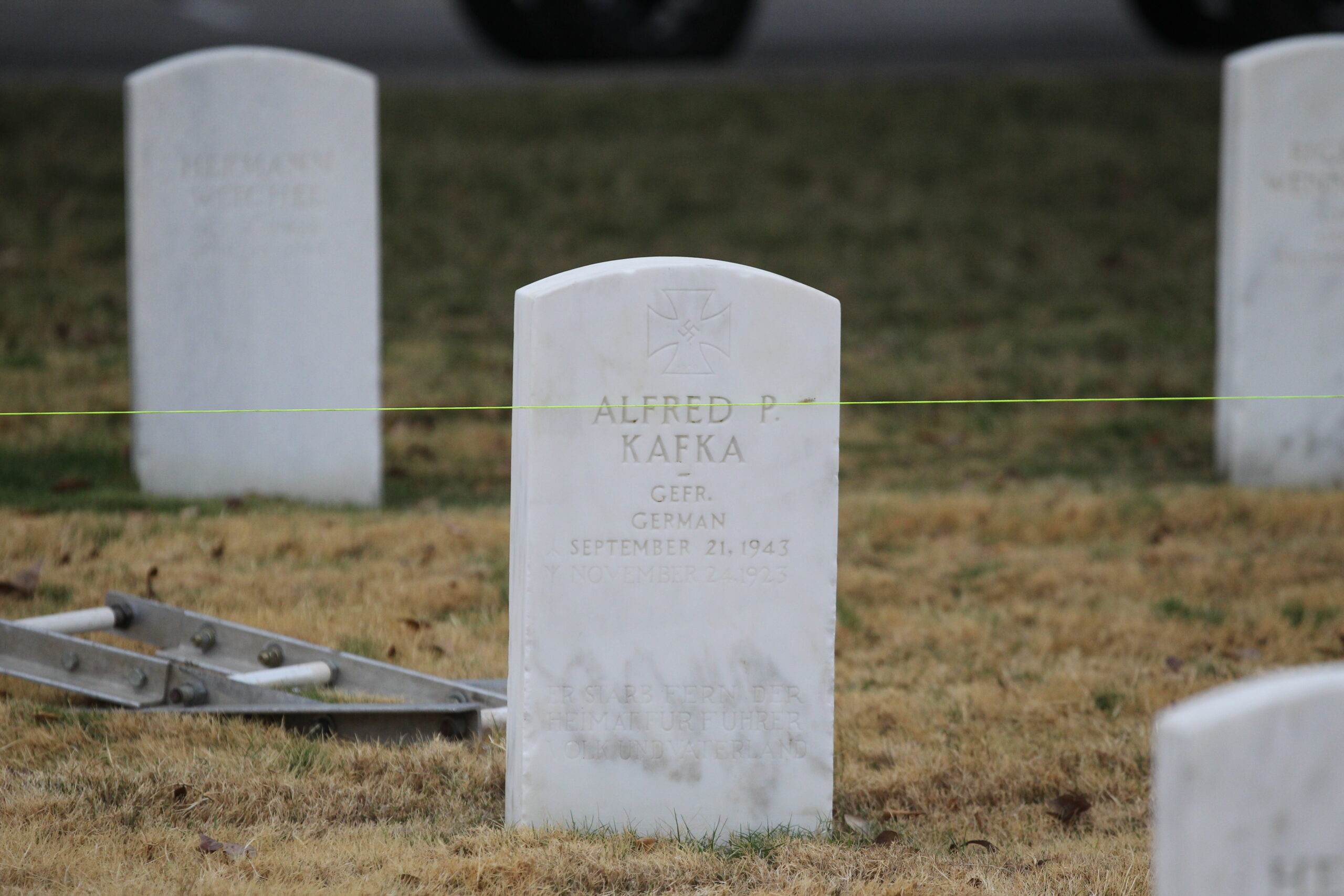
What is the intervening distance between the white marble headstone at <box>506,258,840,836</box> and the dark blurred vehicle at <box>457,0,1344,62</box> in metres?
10.8

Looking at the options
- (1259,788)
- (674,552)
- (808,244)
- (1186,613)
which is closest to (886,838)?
(674,552)

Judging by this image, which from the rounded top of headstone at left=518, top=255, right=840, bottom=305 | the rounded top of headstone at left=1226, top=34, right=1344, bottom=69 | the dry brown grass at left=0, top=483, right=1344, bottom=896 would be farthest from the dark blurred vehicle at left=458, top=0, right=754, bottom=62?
the rounded top of headstone at left=518, top=255, right=840, bottom=305

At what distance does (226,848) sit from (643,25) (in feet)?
38.8

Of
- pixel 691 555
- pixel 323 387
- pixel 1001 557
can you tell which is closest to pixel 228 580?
pixel 323 387

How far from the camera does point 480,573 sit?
5.83 metres

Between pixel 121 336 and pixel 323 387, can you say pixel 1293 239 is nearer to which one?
pixel 323 387

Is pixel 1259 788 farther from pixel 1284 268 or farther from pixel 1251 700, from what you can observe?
pixel 1284 268

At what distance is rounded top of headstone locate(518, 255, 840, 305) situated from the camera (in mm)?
3678

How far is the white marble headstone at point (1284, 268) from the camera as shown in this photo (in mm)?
7531

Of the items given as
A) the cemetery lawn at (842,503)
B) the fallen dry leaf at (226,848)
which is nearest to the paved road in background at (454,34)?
the cemetery lawn at (842,503)

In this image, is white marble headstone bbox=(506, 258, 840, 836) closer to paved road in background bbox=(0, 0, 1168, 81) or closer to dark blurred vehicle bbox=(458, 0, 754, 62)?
paved road in background bbox=(0, 0, 1168, 81)

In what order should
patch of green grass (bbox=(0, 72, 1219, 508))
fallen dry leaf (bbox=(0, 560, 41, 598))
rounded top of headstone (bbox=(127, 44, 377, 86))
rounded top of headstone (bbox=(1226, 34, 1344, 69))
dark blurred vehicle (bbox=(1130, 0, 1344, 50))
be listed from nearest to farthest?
fallen dry leaf (bbox=(0, 560, 41, 598)) → rounded top of headstone (bbox=(127, 44, 377, 86)) → rounded top of headstone (bbox=(1226, 34, 1344, 69)) → patch of green grass (bbox=(0, 72, 1219, 508)) → dark blurred vehicle (bbox=(1130, 0, 1344, 50))

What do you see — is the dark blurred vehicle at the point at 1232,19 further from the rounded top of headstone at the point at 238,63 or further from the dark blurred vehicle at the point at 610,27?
the rounded top of headstone at the point at 238,63

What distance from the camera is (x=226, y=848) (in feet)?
11.7
